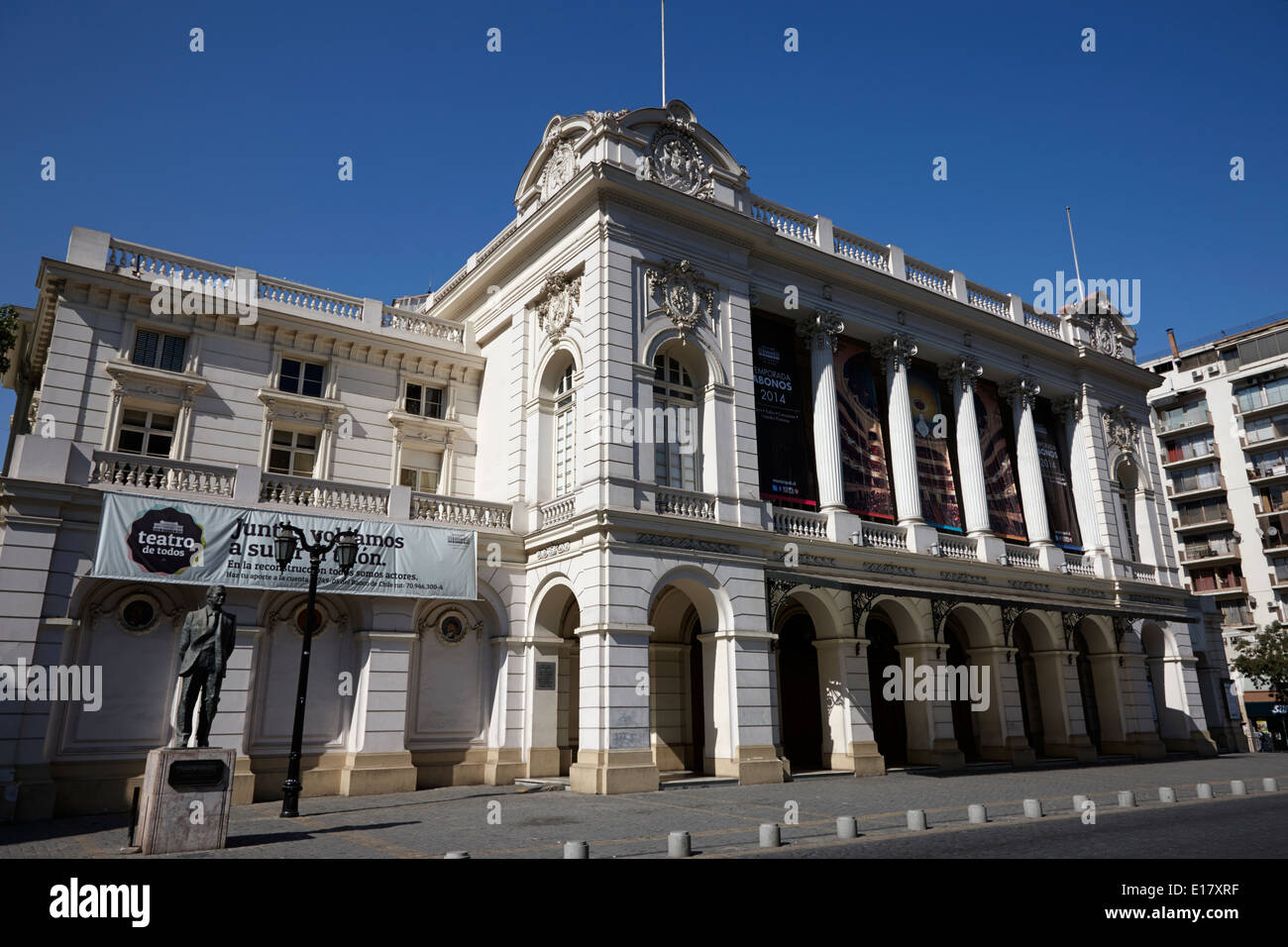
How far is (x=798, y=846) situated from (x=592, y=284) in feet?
50.4

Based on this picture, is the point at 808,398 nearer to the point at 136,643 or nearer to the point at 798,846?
the point at 798,846

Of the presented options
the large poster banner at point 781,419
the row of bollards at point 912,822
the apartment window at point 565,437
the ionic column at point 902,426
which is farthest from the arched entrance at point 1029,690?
the apartment window at point 565,437

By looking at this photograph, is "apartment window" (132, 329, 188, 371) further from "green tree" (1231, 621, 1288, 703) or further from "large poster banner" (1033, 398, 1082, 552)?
"green tree" (1231, 621, 1288, 703)

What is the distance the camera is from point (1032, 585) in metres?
30.3

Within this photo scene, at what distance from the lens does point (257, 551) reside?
63.8ft

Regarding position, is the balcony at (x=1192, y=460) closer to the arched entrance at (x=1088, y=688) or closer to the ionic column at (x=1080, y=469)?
the ionic column at (x=1080, y=469)

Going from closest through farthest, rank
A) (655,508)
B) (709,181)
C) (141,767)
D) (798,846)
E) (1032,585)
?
1. (798,846)
2. (141,767)
3. (655,508)
4. (709,181)
5. (1032,585)

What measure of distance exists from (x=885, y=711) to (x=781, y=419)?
1059cm

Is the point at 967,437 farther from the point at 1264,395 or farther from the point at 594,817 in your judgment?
the point at 1264,395

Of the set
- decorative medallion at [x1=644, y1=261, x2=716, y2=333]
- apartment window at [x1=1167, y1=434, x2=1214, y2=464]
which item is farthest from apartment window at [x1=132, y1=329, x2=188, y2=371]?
apartment window at [x1=1167, y1=434, x2=1214, y2=464]

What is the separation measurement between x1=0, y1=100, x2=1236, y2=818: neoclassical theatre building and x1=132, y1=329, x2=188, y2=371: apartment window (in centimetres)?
8

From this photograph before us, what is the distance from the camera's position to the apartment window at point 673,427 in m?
23.0

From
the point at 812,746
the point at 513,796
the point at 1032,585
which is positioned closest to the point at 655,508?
the point at 513,796

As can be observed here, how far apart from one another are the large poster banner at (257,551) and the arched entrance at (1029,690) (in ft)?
72.8
